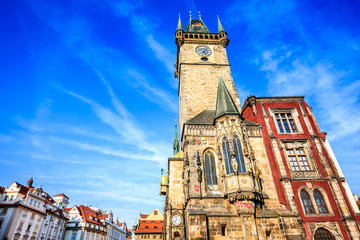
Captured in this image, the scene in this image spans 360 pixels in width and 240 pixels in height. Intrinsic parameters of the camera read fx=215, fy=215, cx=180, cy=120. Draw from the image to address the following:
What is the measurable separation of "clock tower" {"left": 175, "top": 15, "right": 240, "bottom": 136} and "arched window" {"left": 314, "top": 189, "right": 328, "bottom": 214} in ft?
37.9

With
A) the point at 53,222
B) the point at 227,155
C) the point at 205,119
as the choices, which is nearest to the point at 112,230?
the point at 53,222

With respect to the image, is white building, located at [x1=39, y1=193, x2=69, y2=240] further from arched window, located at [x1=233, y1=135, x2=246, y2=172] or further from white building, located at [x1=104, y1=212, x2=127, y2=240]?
arched window, located at [x1=233, y1=135, x2=246, y2=172]

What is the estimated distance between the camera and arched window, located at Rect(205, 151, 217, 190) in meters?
17.4

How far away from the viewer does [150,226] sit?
49.2m

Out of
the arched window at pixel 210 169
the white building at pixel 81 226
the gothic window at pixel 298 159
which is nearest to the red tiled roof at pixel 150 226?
the white building at pixel 81 226

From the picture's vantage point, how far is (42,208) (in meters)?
38.8

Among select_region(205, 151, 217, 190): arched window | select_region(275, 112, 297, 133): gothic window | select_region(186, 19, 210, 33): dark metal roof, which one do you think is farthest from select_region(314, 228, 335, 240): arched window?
select_region(186, 19, 210, 33): dark metal roof

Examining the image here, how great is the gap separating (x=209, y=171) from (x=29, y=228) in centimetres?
3474

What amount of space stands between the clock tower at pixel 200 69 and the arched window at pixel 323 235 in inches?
543

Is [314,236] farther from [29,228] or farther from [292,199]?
[29,228]

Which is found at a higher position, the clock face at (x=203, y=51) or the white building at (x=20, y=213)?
the clock face at (x=203, y=51)

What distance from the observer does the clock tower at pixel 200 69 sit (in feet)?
81.9

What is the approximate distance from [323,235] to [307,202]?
2287 millimetres

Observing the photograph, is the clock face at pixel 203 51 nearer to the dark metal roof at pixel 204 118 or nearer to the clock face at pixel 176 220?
the dark metal roof at pixel 204 118
